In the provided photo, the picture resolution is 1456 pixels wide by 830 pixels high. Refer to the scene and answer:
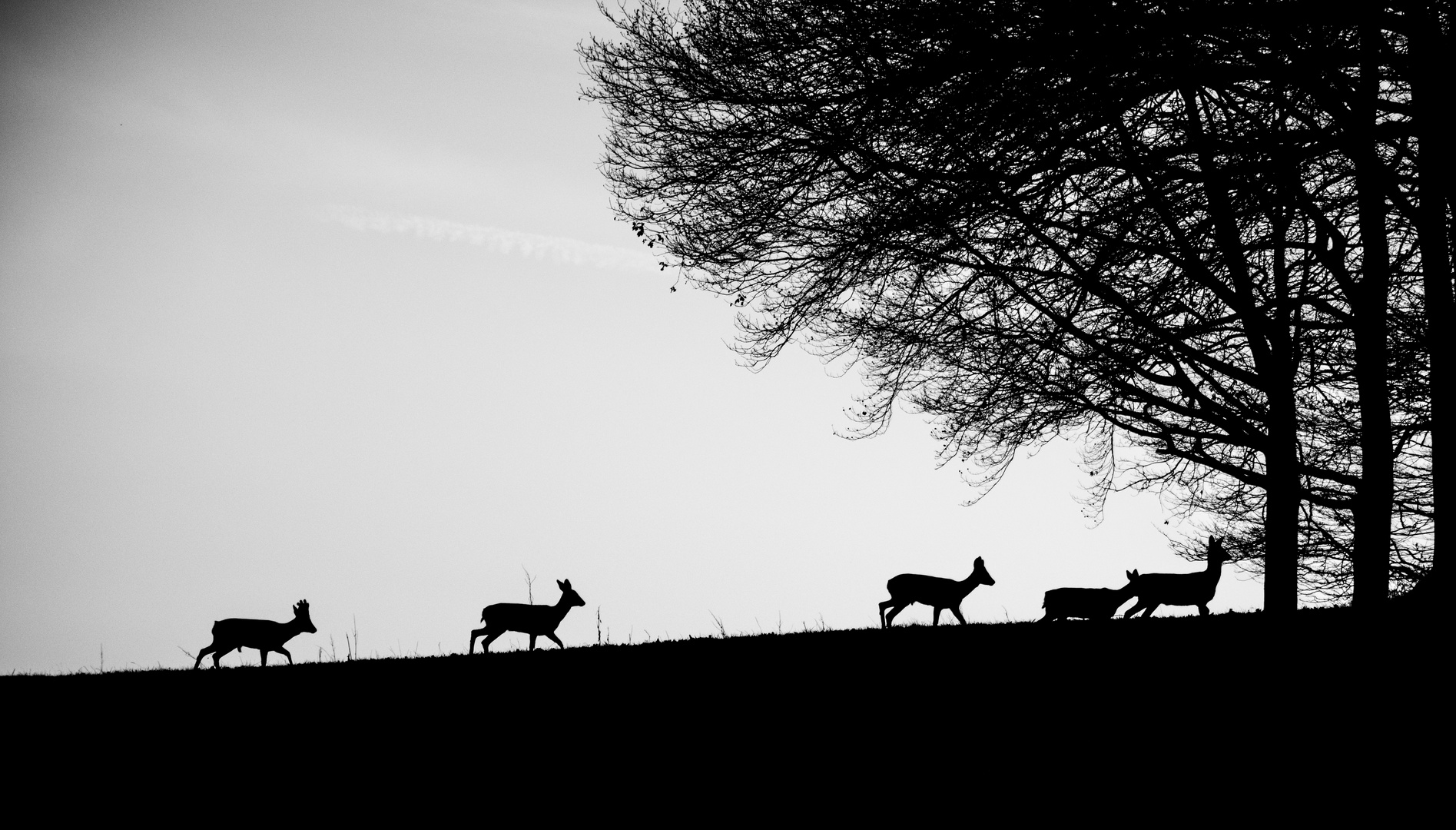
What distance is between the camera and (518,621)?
12.2 meters

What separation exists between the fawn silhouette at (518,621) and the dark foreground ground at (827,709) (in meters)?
2.91

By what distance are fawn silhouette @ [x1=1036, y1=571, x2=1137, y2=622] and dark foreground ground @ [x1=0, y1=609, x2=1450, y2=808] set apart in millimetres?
3047

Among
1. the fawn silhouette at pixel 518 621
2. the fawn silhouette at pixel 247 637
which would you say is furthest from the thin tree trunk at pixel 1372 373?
the fawn silhouette at pixel 247 637

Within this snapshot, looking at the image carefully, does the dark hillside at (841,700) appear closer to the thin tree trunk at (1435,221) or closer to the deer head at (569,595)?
the thin tree trunk at (1435,221)

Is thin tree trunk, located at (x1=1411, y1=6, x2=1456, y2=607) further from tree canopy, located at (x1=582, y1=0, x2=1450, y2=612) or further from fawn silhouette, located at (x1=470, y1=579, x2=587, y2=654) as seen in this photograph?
fawn silhouette, located at (x1=470, y1=579, x2=587, y2=654)

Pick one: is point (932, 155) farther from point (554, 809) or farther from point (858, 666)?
point (554, 809)

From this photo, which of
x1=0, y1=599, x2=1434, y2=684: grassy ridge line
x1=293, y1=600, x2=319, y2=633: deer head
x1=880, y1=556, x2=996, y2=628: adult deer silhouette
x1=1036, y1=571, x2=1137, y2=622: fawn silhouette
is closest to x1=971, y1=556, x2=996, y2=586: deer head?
x1=880, y1=556, x2=996, y2=628: adult deer silhouette

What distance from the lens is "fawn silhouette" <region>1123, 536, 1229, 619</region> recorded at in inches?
498

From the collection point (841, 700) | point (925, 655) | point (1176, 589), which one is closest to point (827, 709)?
point (841, 700)

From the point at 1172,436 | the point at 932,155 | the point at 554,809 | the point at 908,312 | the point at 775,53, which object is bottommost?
the point at 554,809

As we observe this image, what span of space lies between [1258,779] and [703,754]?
2651 millimetres

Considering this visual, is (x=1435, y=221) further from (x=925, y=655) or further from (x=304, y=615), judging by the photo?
(x=304, y=615)

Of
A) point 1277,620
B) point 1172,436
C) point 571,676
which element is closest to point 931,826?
point 571,676

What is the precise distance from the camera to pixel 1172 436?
588 inches
